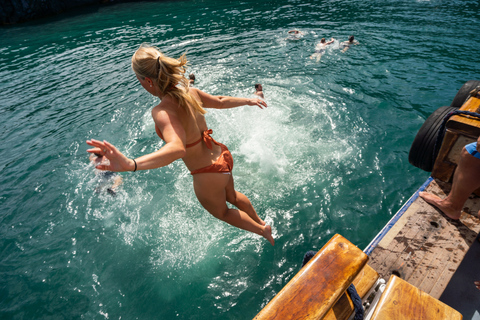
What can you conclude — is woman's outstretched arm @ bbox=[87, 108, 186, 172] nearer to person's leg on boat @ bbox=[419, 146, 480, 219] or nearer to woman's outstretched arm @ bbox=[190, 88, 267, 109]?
woman's outstretched arm @ bbox=[190, 88, 267, 109]

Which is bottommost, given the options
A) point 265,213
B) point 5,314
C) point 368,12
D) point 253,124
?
point 5,314

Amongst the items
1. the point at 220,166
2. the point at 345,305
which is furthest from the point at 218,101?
the point at 345,305

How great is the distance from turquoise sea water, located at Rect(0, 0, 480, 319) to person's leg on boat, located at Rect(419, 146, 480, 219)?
118cm

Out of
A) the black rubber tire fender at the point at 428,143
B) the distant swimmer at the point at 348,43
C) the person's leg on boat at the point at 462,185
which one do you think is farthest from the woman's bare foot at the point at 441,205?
the distant swimmer at the point at 348,43

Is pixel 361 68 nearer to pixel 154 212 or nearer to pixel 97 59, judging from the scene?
pixel 154 212

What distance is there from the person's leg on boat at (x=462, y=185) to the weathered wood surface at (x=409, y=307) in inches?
68.0

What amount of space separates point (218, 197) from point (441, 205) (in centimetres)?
280

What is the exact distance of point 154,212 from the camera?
468 centimetres

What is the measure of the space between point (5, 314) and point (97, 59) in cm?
1318

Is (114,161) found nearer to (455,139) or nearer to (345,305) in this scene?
(345,305)

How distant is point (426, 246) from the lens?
2648mm

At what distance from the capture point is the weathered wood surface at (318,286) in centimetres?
156

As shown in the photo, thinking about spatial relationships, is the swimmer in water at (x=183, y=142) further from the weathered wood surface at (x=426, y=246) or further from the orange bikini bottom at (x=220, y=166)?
the weathered wood surface at (x=426, y=246)

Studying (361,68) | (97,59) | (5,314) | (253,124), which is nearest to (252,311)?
(5,314)
